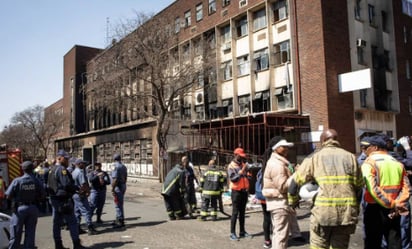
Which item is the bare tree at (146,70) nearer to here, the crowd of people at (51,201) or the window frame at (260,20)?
the window frame at (260,20)

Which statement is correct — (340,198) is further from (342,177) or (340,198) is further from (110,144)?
(110,144)

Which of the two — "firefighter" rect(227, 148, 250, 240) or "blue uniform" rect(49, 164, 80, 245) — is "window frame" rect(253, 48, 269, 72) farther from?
"blue uniform" rect(49, 164, 80, 245)

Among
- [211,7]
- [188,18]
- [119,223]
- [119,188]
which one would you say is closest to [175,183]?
[119,188]

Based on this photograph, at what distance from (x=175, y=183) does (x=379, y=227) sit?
6913 mm

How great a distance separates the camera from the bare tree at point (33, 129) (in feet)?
177

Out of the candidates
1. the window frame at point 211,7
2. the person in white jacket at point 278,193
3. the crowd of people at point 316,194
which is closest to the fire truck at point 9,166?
the crowd of people at point 316,194

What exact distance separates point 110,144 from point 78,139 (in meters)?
11.8

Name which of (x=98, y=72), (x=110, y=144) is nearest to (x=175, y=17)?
(x=98, y=72)

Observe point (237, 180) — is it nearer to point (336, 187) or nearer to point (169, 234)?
point (169, 234)

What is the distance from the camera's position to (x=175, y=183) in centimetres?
1135

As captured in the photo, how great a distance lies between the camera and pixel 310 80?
22.8 m

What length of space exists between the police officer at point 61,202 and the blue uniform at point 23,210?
1.45ft

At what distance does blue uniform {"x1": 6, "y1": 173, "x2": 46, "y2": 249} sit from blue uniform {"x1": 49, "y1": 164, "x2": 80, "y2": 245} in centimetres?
44

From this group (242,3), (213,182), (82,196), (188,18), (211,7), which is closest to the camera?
(82,196)
